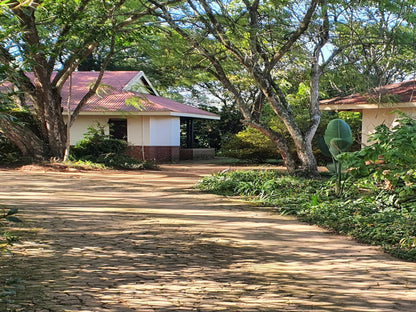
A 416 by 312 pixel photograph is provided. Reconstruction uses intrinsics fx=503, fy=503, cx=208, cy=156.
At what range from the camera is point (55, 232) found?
826 cm

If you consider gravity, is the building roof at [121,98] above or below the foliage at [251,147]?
above

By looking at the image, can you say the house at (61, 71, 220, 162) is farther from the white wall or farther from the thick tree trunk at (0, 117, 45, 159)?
the thick tree trunk at (0, 117, 45, 159)

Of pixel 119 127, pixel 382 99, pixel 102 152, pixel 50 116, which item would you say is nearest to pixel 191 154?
pixel 119 127

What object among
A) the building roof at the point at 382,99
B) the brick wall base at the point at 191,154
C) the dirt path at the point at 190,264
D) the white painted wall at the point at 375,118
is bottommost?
the dirt path at the point at 190,264

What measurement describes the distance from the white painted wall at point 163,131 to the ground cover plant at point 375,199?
14.4 meters

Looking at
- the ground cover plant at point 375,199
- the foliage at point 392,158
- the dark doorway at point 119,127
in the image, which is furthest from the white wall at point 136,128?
the foliage at point 392,158

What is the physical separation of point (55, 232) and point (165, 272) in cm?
285

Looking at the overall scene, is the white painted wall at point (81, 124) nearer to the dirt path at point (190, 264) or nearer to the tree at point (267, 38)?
the tree at point (267, 38)

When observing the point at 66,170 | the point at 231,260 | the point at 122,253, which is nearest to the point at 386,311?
the point at 231,260

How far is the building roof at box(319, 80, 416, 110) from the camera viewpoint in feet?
48.8

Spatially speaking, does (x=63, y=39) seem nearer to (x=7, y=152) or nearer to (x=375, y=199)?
(x=7, y=152)

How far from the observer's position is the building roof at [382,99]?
14.9m

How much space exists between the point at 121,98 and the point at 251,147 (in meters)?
7.40

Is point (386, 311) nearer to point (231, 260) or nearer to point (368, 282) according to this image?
point (368, 282)
